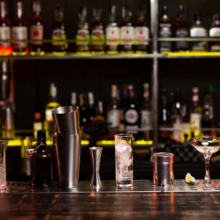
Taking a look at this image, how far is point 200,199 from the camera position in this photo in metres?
1.11

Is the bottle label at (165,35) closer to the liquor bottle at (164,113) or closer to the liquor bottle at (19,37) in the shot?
the liquor bottle at (164,113)

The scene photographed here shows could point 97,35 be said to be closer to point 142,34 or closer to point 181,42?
point 142,34

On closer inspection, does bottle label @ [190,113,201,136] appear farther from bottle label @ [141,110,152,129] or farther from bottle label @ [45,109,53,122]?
bottle label @ [45,109,53,122]

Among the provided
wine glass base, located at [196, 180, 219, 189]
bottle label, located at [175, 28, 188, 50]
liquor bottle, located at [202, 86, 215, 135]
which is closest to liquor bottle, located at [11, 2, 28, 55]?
bottle label, located at [175, 28, 188, 50]

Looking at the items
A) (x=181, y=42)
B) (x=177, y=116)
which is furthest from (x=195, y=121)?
(x=181, y=42)

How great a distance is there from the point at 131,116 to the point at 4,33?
0.94 meters

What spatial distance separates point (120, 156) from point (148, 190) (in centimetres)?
14

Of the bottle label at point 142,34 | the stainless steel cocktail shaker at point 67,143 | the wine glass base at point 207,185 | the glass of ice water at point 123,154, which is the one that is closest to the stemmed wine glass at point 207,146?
the wine glass base at point 207,185

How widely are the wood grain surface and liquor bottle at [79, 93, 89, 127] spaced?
1.39 meters

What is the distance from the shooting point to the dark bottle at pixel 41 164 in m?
1.25

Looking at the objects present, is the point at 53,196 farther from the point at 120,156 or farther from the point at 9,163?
the point at 9,163

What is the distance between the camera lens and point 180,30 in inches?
95.5

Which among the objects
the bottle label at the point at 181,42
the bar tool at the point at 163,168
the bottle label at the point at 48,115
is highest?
the bottle label at the point at 181,42

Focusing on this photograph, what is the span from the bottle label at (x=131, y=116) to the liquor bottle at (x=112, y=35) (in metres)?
0.39
